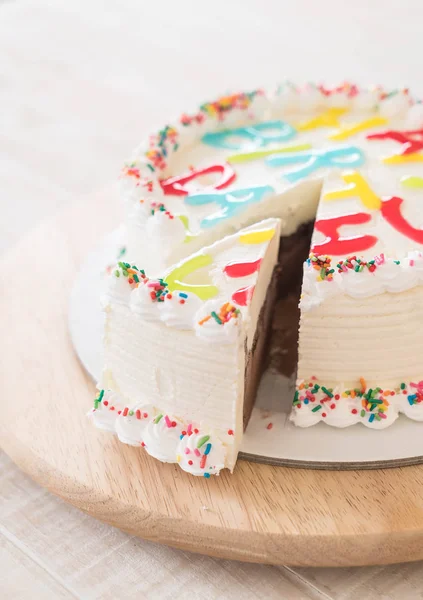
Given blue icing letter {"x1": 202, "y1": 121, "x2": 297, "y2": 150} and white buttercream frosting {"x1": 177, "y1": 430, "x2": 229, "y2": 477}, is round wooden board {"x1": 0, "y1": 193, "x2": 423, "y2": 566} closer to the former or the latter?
white buttercream frosting {"x1": 177, "y1": 430, "x2": 229, "y2": 477}

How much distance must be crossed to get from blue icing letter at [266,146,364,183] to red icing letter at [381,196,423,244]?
0.43 m

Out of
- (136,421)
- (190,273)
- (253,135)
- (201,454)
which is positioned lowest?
(201,454)

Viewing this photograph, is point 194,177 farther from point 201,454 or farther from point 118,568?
point 118,568

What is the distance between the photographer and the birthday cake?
3.53 metres

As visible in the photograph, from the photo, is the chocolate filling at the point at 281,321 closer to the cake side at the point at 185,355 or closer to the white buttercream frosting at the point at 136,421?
the cake side at the point at 185,355

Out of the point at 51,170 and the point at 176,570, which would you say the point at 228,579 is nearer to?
the point at 176,570

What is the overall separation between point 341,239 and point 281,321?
0.85 meters

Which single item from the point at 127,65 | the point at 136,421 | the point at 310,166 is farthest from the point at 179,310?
the point at 127,65

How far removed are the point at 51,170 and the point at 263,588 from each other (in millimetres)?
4186

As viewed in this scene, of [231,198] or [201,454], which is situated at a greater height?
[231,198]

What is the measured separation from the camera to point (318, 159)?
459 centimetres

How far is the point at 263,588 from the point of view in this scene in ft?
11.2

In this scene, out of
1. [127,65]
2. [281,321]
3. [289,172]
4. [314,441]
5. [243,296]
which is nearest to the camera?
[243,296]

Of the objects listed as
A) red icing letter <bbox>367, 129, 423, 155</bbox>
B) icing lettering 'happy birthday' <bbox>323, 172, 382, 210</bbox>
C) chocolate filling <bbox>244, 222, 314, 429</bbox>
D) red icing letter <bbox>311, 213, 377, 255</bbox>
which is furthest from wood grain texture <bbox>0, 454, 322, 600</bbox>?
red icing letter <bbox>367, 129, 423, 155</bbox>
